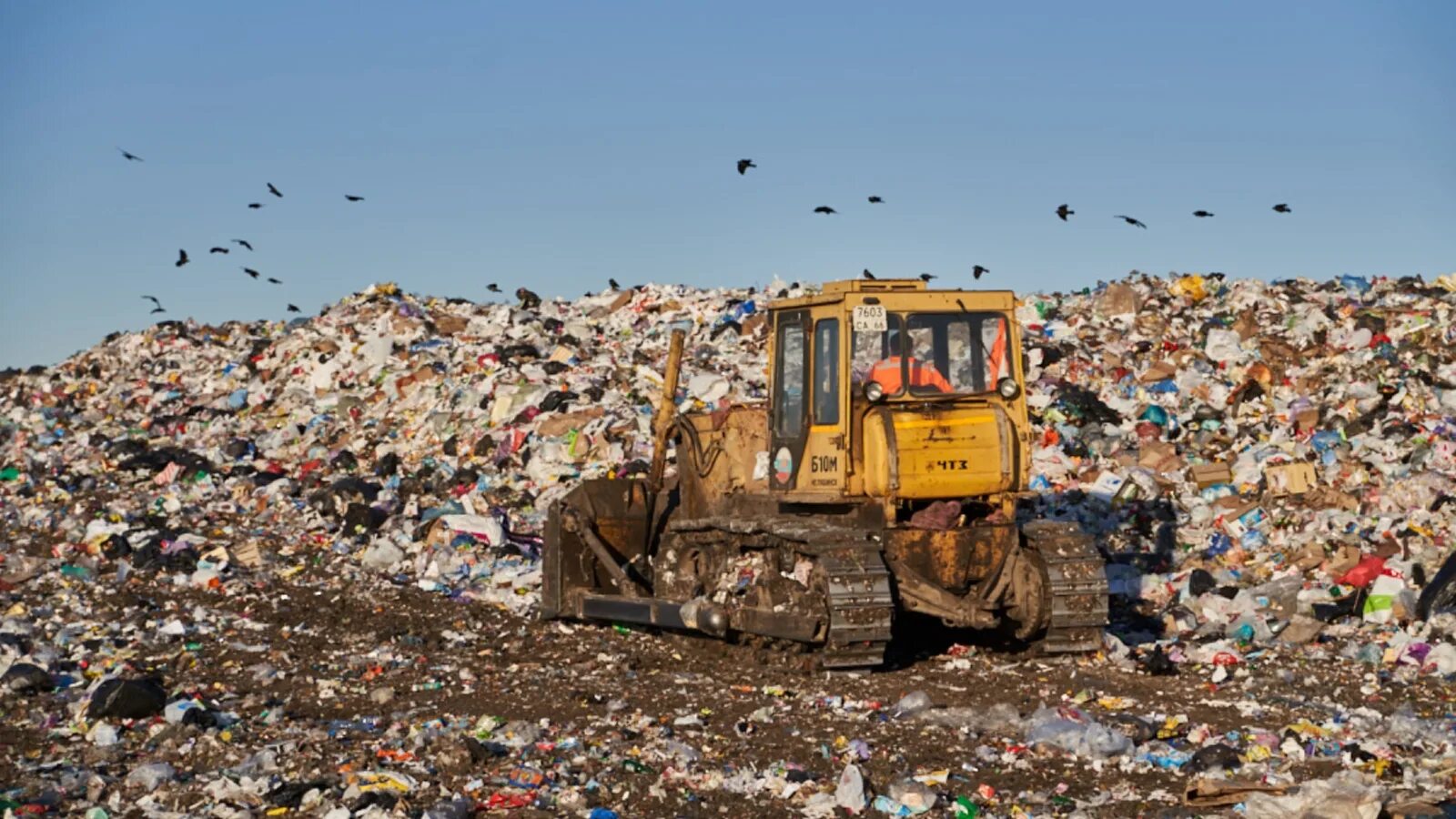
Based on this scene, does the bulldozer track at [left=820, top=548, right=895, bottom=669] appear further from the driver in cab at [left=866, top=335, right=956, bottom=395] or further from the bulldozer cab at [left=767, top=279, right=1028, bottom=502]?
the driver in cab at [left=866, top=335, right=956, bottom=395]

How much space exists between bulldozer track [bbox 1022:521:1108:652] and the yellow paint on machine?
527 millimetres

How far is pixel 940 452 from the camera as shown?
9484 millimetres

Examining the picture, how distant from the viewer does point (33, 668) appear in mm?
9219

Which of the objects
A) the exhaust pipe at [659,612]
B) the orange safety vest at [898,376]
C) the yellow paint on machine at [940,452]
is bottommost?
the exhaust pipe at [659,612]

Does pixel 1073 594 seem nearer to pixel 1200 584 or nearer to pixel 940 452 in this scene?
pixel 940 452

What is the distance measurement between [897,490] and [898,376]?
700mm

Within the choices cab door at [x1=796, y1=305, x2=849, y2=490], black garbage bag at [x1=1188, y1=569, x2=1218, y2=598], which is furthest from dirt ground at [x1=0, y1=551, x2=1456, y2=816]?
black garbage bag at [x1=1188, y1=569, x2=1218, y2=598]

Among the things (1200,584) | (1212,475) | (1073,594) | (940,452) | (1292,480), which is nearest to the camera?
(1073,594)

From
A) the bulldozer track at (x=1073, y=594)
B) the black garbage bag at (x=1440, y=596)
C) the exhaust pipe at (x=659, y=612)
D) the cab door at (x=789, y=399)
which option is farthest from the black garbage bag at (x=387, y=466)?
the black garbage bag at (x=1440, y=596)

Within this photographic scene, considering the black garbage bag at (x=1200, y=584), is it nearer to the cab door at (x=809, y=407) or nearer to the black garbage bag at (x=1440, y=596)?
the black garbage bag at (x=1440, y=596)

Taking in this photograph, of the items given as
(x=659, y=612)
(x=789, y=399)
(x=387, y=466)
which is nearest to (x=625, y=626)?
(x=659, y=612)

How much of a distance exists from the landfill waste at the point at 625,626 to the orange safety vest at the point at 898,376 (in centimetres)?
75

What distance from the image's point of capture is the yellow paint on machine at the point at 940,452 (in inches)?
370

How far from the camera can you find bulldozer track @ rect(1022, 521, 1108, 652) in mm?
9320
